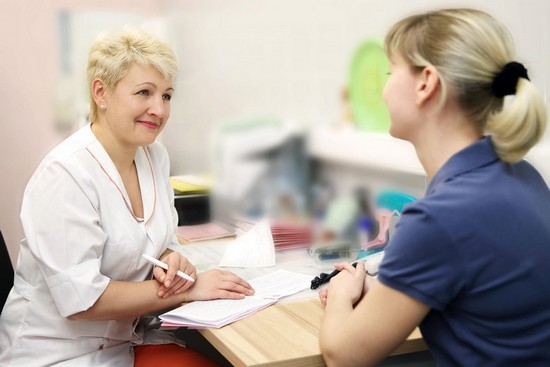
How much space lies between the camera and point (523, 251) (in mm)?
977

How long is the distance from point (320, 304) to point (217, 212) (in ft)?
3.19

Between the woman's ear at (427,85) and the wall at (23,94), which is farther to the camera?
the wall at (23,94)

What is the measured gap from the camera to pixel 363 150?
1954mm

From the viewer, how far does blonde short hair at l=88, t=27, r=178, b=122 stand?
147 cm

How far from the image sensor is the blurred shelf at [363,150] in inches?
69.5

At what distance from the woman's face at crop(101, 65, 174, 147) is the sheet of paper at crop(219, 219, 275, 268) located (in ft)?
1.41

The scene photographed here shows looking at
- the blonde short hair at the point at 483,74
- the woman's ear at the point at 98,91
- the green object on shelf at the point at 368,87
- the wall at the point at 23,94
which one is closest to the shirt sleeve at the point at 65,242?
the woman's ear at the point at 98,91

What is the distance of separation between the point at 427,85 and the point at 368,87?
0.94 meters

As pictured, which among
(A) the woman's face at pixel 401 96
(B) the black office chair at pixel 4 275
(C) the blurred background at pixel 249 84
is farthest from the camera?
(C) the blurred background at pixel 249 84

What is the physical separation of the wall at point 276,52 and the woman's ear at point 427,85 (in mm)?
554

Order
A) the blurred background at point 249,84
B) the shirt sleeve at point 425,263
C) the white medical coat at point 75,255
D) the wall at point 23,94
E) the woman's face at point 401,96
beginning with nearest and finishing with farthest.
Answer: the shirt sleeve at point 425,263 < the woman's face at point 401,96 < the white medical coat at point 75,255 < the blurred background at point 249,84 < the wall at point 23,94

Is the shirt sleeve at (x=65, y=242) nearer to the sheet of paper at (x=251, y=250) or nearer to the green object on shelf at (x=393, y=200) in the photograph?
the sheet of paper at (x=251, y=250)

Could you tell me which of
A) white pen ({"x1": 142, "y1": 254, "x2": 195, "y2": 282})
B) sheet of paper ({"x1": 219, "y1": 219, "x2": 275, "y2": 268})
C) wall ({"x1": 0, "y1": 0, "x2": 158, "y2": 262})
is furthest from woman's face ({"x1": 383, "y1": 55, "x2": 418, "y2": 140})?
wall ({"x1": 0, "y1": 0, "x2": 158, "y2": 262})

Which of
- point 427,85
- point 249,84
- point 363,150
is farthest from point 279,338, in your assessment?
point 249,84
